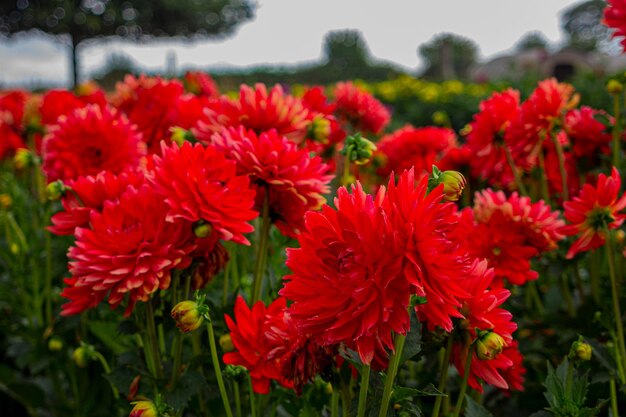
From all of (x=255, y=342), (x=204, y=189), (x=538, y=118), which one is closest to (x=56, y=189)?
(x=204, y=189)

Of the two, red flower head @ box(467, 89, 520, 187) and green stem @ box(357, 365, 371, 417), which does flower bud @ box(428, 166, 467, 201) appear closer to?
green stem @ box(357, 365, 371, 417)

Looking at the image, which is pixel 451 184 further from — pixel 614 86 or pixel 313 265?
pixel 614 86

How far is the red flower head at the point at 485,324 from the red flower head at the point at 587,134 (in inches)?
36.7

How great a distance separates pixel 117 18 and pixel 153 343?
93.6ft

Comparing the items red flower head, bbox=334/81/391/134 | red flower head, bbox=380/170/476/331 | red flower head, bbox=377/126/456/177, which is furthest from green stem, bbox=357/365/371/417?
red flower head, bbox=334/81/391/134

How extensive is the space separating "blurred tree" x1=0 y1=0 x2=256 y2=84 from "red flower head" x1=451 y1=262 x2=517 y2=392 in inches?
1079

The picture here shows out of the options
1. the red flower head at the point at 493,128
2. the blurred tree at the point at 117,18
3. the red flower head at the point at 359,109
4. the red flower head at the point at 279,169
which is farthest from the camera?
the blurred tree at the point at 117,18

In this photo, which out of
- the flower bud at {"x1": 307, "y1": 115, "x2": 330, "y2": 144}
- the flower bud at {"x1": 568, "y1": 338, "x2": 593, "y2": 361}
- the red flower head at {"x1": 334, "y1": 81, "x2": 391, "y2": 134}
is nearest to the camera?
the flower bud at {"x1": 568, "y1": 338, "x2": 593, "y2": 361}

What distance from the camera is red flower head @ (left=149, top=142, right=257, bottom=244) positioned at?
0.94m

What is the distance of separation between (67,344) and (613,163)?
1622 millimetres

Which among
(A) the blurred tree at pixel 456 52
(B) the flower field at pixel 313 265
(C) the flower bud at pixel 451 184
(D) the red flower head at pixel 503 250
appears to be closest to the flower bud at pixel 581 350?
(B) the flower field at pixel 313 265

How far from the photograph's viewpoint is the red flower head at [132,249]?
37.0 inches

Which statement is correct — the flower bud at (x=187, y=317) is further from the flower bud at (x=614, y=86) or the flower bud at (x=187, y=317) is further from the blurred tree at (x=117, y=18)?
the blurred tree at (x=117, y=18)

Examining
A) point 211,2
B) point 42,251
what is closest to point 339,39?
point 211,2
